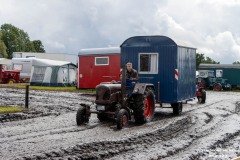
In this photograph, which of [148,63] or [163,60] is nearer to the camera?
[163,60]

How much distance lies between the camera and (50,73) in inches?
1298

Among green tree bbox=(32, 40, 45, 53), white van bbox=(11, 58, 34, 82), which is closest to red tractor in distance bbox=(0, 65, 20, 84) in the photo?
white van bbox=(11, 58, 34, 82)

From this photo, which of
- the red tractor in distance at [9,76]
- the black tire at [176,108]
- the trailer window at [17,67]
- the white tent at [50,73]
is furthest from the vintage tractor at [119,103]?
the trailer window at [17,67]

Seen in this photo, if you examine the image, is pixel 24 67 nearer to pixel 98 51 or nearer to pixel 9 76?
pixel 9 76

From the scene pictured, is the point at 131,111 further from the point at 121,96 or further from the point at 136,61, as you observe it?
the point at 136,61

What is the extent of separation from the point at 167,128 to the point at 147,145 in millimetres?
2780

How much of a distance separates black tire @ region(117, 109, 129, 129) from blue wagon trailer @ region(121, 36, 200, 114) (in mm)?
3146

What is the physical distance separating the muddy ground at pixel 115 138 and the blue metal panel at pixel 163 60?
3.11 feet

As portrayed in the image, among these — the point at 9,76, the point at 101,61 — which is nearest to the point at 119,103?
the point at 101,61

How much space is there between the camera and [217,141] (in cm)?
986

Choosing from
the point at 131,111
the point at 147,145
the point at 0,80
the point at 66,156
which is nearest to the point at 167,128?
the point at 131,111

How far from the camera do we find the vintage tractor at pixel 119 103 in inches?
465

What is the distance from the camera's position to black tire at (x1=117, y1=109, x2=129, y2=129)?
1104cm

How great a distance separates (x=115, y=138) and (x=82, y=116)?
264 cm
